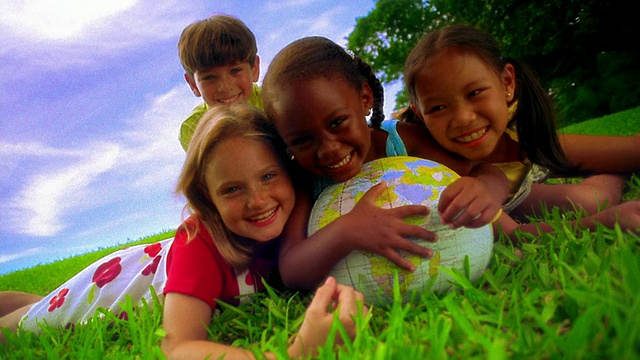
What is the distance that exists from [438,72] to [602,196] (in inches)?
67.8

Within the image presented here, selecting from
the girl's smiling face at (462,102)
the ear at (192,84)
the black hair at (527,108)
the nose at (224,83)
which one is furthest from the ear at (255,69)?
the girl's smiling face at (462,102)

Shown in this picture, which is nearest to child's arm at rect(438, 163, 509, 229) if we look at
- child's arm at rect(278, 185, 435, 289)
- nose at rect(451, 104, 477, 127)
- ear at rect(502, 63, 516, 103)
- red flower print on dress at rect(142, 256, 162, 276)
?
child's arm at rect(278, 185, 435, 289)

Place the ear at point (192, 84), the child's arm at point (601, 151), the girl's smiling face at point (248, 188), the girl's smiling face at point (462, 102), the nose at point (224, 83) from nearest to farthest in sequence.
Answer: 1. the girl's smiling face at point (248, 188)
2. the girl's smiling face at point (462, 102)
3. the child's arm at point (601, 151)
4. the nose at point (224, 83)
5. the ear at point (192, 84)

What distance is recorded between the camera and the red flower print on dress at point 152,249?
3.81m

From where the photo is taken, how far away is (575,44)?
16.7 metres

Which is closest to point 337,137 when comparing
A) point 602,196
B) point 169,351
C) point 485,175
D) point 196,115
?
point 485,175

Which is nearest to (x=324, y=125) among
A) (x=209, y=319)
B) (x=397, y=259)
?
(x=397, y=259)

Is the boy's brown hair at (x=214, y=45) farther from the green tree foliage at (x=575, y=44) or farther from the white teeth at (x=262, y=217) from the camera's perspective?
the green tree foliage at (x=575, y=44)

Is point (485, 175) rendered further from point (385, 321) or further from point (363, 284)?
point (385, 321)

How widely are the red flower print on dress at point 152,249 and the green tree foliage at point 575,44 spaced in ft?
44.7

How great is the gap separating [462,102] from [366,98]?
2.18 feet

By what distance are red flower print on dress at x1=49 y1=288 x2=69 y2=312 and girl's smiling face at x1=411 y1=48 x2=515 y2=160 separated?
2.94 meters

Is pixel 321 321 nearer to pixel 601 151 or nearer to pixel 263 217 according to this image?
pixel 263 217

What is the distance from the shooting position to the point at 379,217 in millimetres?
2445
